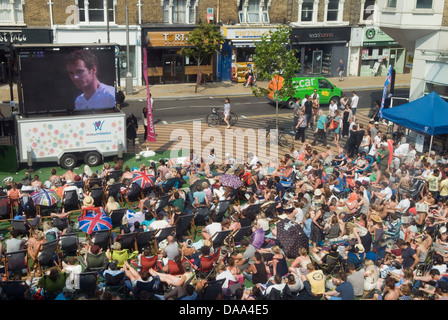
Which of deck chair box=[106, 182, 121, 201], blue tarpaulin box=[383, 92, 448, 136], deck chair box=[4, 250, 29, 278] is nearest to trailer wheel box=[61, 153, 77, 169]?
deck chair box=[106, 182, 121, 201]

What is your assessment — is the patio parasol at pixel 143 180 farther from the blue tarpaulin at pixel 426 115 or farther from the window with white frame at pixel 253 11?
the window with white frame at pixel 253 11

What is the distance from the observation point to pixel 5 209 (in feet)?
45.7

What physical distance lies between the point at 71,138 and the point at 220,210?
7218mm

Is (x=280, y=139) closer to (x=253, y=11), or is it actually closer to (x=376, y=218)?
(x=376, y=218)

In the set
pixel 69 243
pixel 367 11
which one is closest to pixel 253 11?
pixel 367 11

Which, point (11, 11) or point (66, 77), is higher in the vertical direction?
point (11, 11)

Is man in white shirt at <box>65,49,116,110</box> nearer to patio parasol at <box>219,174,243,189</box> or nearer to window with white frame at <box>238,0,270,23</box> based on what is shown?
patio parasol at <box>219,174,243,189</box>

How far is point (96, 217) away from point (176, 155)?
8.35m

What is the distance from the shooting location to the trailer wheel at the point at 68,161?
18562mm

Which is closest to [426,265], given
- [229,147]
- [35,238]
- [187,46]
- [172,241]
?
[172,241]

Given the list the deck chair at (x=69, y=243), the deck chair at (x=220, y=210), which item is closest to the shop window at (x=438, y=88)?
the deck chair at (x=220, y=210)

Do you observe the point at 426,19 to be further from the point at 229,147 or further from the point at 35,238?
the point at 35,238

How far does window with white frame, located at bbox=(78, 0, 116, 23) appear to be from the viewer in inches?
1352

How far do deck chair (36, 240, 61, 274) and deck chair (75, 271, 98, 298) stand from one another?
1.78m
